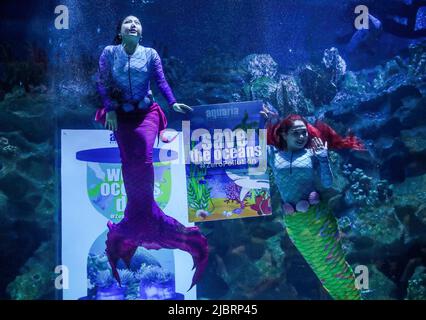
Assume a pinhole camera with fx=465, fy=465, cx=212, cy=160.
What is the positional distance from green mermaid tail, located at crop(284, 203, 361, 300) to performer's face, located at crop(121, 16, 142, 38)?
185cm

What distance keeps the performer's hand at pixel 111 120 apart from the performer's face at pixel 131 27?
0.62 metres

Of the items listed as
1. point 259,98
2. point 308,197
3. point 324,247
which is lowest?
point 324,247

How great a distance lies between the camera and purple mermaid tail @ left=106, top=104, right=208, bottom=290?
3.61 meters

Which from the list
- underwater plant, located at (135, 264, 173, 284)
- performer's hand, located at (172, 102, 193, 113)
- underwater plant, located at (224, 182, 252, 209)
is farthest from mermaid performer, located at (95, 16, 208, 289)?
underwater plant, located at (224, 182, 252, 209)

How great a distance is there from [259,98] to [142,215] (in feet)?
4.29

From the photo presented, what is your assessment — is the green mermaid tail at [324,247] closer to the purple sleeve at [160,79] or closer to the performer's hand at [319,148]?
the performer's hand at [319,148]

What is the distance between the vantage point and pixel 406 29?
3.73 m

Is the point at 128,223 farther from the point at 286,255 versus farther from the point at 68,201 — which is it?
the point at 286,255

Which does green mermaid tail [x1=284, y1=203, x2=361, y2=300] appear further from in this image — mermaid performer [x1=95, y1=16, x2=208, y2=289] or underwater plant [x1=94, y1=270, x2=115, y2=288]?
underwater plant [x1=94, y1=270, x2=115, y2=288]

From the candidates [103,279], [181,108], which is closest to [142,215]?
[103,279]

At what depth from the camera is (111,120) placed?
360 centimetres

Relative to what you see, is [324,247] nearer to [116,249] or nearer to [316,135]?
[316,135]

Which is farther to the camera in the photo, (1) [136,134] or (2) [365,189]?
(2) [365,189]

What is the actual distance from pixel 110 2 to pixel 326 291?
2847mm
